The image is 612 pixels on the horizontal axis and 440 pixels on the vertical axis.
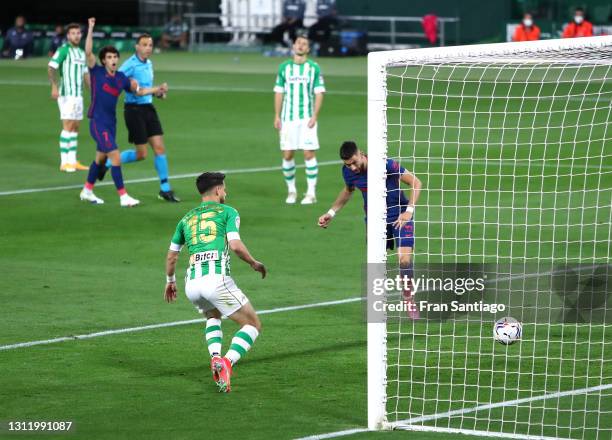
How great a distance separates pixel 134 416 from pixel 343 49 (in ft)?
126

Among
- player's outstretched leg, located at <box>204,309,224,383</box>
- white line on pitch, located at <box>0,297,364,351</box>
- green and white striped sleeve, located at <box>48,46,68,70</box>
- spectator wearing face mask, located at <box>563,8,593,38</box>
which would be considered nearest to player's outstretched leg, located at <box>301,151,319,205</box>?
green and white striped sleeve, located at <box>48,46,68,70</box>

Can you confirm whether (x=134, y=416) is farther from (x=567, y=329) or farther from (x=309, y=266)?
(x=309, y=266)

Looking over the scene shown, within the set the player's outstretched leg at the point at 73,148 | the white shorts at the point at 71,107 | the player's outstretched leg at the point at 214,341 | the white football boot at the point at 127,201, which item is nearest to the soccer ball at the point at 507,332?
the player's outstretched leg at the point at 214,341

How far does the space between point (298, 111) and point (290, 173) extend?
37.1 inches

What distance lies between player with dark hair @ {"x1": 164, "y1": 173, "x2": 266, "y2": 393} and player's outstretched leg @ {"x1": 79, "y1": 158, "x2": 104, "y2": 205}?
8.99m

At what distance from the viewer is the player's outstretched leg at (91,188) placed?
61.8 feet

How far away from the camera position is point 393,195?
12273mm

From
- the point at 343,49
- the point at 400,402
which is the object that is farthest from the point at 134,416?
the point at 343,49

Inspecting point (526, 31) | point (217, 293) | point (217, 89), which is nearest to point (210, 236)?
point (217, 293)

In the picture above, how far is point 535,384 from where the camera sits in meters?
10.2

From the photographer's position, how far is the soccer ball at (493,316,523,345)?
1058 cm

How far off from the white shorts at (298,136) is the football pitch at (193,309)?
3.00 feet

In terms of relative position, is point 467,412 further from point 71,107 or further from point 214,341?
point 71,107

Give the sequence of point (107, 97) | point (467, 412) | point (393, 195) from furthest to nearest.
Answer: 1. point (107, 97)
2. point (393, 195)
3. point (467, 412)
